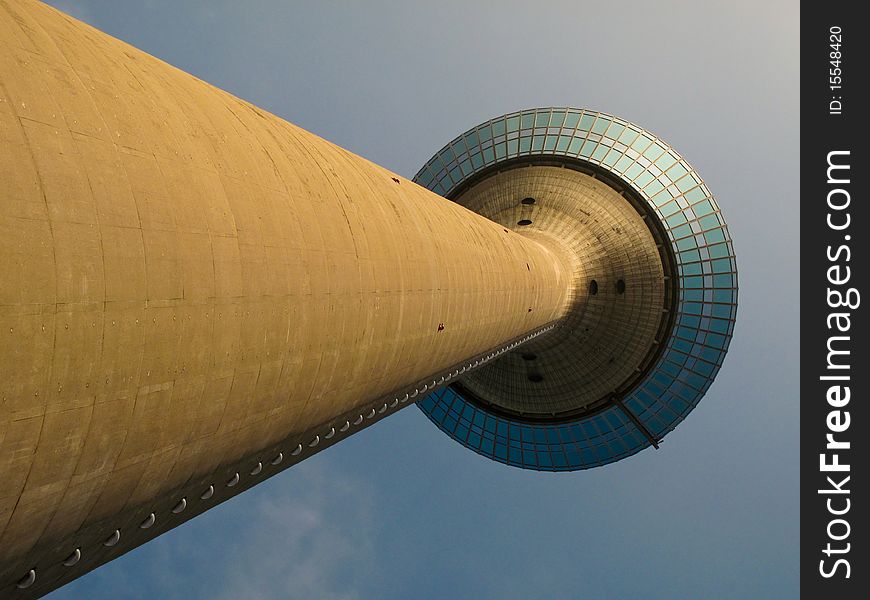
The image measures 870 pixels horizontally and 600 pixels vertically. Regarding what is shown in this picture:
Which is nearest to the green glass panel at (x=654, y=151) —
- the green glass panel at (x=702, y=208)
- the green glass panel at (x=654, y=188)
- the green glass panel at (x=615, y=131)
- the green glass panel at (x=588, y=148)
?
the green glass panel at (x=654, y=188)

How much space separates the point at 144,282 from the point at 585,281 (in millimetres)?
33284

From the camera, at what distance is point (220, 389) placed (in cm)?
580

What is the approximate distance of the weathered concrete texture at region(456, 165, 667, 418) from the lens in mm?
36688

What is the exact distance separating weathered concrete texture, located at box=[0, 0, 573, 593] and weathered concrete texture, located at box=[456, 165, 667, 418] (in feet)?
92.6

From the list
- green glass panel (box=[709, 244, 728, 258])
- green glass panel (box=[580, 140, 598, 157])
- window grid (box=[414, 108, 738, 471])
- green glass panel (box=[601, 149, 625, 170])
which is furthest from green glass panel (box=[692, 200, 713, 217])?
green glass panel (box=[580, 140, 598, 157])

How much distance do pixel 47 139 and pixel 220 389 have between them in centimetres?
283

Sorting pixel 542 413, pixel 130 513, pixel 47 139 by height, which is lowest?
pixel 542 413

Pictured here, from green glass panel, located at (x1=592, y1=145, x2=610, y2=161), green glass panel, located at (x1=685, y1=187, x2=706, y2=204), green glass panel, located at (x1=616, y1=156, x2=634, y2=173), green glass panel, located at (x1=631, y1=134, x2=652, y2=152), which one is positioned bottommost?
green glass panel, located at (x1=685, y1=187, x2=706, y2=204)

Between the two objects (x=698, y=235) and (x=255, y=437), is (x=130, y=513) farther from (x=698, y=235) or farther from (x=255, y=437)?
(x=698, y=235)

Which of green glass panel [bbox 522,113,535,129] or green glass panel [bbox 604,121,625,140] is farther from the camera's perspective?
green glass panel [bbox 522,113,535,129]

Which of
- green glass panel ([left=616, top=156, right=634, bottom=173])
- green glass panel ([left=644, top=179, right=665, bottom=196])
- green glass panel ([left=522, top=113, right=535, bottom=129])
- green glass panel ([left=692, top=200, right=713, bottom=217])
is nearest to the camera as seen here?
green glass panel ([left=644, top=179, right=665, bottom=196])

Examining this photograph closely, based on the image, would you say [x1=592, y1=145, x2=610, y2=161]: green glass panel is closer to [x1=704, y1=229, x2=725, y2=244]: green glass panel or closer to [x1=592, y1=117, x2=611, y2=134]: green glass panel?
[x1=592, y1=117, x2=611, y2=134]: green glass panel

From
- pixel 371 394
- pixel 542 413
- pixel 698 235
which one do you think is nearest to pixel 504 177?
pixel 698 235

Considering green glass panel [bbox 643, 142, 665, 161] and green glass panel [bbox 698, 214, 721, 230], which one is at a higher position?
green glass panel [bbox 643, 142, 665, 161]
